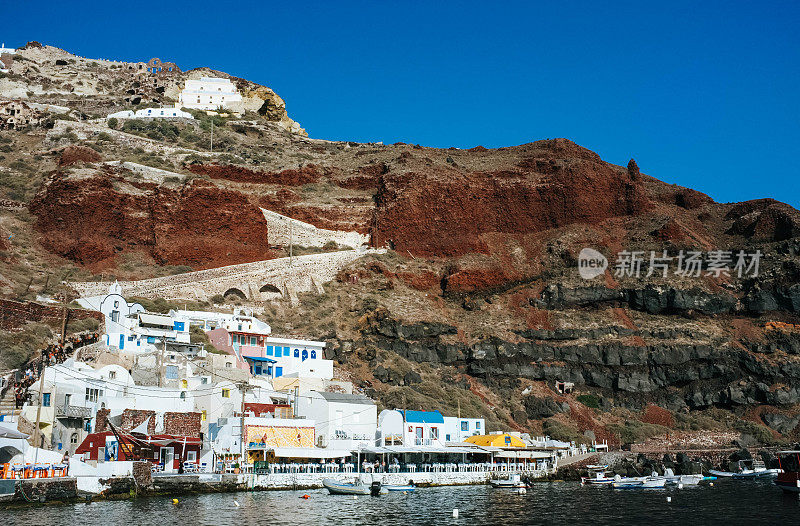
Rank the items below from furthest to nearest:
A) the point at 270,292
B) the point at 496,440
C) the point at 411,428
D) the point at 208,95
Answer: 1. the point at 208,95
2. the point at 270,292
3. the point at 496,440
4. the point at 411,428

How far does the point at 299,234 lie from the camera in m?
92.8

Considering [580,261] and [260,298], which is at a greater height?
[580,261]

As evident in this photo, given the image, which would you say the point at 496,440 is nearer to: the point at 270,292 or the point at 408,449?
the point at 408,449

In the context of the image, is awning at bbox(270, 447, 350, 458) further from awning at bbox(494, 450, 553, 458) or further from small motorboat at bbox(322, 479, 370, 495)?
awning at bbox(494, 450, 553, 458)

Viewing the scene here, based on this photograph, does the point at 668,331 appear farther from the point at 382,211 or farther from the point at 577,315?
the point at 382,211

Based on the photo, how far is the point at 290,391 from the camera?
193 feet

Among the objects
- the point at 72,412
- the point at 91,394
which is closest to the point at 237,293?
the point at 91,394

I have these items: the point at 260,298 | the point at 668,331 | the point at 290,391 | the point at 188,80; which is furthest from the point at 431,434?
the point at 188,80

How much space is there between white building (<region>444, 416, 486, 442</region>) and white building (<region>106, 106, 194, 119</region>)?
72057 mm

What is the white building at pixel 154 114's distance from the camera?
375 ft

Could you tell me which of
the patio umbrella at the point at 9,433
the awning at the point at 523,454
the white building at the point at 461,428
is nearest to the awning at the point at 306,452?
the white building at the point at 461,428

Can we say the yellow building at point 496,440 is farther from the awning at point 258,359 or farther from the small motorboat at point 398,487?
the awning at point 258,359

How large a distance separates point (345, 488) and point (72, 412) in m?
16.3

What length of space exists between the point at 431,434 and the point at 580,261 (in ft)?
119
